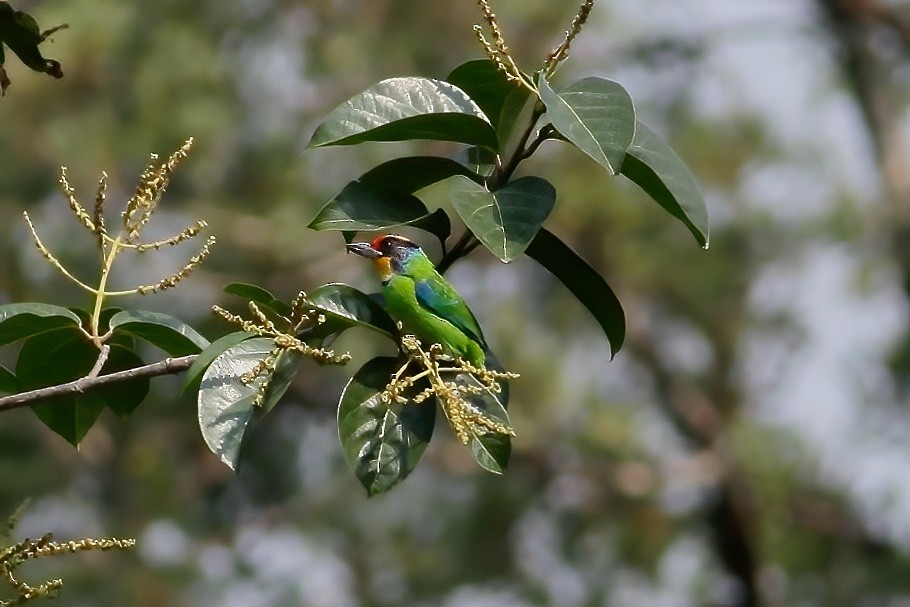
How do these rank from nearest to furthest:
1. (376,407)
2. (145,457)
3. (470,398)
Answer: (376,407), (470,398), (145,457)

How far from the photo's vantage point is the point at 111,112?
7.50 m

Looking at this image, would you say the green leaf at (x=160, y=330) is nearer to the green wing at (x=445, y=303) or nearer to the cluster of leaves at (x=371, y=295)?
the cluster of leaves at (x=371, y=295)

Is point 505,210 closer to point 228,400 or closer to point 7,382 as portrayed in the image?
point 228,400

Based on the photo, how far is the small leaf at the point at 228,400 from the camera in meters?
1.45

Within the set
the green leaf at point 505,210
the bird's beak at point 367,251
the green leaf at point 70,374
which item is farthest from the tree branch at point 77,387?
the bird's beak at point 367,251

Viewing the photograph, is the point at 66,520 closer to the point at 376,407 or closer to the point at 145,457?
the point at 145,457

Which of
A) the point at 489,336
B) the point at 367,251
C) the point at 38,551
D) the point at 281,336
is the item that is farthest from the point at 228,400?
the point at 489,336

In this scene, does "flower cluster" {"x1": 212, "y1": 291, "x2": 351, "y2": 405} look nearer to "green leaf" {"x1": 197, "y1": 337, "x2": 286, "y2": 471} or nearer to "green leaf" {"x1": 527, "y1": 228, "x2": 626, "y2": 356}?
"green leaf" {"x1": 197, "y1": 337, "x2": 286, "y2": 471}

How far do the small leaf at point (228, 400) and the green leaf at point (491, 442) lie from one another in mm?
294

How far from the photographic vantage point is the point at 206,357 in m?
1.46

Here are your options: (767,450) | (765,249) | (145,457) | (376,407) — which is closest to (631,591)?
(767,450)

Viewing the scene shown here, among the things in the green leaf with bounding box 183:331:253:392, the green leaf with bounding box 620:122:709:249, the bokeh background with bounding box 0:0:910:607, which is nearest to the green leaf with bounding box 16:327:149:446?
the green leaf with bounding box 183:331:253:392

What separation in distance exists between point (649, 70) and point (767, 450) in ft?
10.4

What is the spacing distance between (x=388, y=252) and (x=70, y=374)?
73cm
